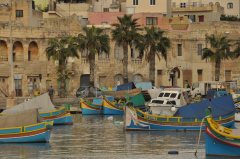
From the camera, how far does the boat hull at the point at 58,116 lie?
181 feet

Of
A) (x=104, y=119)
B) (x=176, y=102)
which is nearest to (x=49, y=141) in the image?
(x=176, y=102)

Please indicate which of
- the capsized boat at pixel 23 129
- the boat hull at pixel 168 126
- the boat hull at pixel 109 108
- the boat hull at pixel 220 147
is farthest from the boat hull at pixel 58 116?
the boat hull at pixel 220 147

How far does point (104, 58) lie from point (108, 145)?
53.7 metres

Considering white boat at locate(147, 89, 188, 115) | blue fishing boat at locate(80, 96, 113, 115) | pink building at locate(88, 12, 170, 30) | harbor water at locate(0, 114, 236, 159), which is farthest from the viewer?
pink building at locate(88, 12, 170, 30)

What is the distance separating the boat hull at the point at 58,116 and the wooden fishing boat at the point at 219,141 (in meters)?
21.9

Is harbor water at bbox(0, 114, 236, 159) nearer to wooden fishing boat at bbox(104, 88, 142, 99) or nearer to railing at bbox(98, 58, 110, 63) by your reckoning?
wooden fishing boat at bbox(104, 88, 142, 99)

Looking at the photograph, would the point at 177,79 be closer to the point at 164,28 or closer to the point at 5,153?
the point at 164,28

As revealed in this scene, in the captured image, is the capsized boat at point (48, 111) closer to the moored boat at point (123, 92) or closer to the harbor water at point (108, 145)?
the harbor water at point (108, 145)

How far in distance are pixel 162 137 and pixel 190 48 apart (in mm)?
53484

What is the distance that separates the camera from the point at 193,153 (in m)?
39.2

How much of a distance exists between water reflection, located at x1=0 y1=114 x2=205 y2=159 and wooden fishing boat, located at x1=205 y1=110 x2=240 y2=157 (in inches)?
98.7

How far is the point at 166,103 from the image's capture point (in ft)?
181

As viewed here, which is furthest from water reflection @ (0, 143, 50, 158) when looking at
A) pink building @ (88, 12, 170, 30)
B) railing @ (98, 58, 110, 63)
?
pink building @ (88, 12, 170, 30)

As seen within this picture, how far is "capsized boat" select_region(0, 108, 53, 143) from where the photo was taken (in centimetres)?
4291
